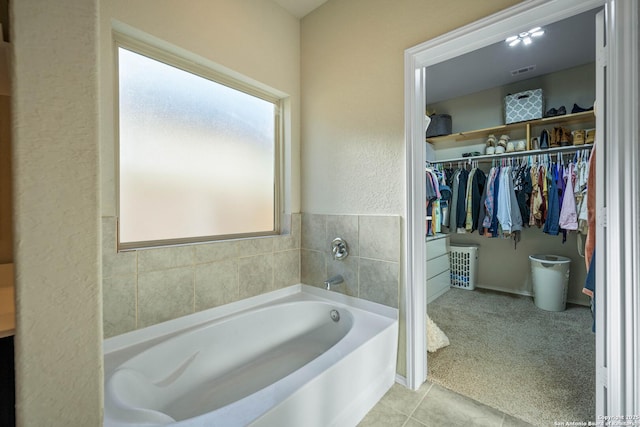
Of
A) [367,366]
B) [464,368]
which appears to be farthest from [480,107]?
[367,366]

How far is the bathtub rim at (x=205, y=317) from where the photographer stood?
4.09 feet

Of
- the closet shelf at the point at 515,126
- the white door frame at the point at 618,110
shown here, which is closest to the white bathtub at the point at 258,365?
the white door frame at the point at 618,110

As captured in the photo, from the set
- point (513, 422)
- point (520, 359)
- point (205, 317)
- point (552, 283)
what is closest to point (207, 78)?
point (205, 317)

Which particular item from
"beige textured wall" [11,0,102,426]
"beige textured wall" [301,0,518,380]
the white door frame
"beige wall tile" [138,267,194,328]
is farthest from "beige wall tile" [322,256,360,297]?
"beige textured wall" [11,0,102,426]

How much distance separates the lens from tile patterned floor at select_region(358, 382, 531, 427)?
1335 mm

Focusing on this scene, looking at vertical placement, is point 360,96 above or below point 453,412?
above

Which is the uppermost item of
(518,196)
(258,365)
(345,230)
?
(518,196)

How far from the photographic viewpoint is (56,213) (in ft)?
1.57

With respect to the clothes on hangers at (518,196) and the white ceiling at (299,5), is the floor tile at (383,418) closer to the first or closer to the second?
the clothes on hangers at (518,196)

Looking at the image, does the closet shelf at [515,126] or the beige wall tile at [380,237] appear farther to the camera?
the closet shelf at [515,126]

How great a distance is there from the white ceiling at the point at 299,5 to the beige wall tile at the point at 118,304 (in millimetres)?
2102

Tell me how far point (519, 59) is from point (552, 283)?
2.32 m

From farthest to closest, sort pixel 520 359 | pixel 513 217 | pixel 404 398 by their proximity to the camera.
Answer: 1. pixel 513 217
2. pixel 520 359
3. pixel 404 398

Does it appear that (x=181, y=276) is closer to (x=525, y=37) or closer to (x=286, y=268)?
(x=286, y=268)
